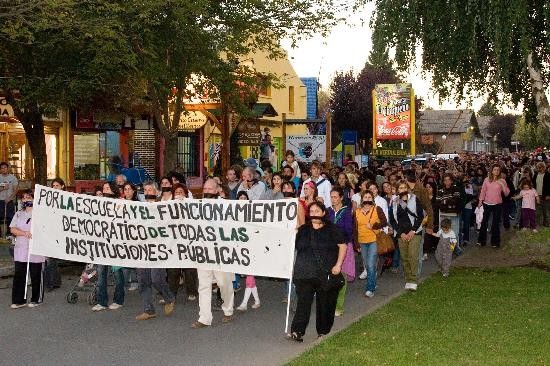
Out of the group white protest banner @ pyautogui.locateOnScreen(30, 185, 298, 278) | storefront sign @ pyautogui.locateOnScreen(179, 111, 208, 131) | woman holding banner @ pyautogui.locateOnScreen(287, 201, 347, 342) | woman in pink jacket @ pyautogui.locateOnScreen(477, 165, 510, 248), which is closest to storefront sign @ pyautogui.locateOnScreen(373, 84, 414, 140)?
storefront sign @ pyautogui.locateOnScreen(179, 111, 208, 131)

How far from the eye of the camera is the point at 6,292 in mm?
12555

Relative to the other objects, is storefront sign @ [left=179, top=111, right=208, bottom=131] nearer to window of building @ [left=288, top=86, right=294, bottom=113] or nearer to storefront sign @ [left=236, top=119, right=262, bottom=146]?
storefront sign @ [left=236, top=119, right=262, bottom=146]

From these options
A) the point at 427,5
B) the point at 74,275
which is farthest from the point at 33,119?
the point at 427,5

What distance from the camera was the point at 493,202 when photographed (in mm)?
17875

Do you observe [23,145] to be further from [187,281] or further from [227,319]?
[227,319]

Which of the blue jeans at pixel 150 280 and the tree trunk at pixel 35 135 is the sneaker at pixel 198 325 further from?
the tree trunk at pixel 35 135

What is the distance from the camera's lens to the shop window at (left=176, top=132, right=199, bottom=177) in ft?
102

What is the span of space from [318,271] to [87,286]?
4260 millimetres

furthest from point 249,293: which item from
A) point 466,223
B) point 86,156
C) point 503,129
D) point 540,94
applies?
point 503,129

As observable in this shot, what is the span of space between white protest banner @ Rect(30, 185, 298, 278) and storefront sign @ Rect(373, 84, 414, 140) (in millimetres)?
23047

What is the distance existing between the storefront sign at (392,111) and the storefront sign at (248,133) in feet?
25.2

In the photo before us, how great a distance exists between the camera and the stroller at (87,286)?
11391 mm

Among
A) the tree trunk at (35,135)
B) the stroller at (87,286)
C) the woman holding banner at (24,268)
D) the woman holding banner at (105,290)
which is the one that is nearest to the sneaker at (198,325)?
the woman holding banner at (105,290)

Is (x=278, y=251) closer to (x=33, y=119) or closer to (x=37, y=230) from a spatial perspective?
(x=37, y=230)
